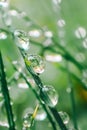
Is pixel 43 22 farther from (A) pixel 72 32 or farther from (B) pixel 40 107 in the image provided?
(B) pixel 40 107

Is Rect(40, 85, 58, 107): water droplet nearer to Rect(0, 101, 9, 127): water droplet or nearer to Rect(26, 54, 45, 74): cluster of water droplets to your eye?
Rect(26, 54, 45, 74): cluster of water droplets

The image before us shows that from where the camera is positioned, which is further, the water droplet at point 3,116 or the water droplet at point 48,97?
the water droplet at point 3,116

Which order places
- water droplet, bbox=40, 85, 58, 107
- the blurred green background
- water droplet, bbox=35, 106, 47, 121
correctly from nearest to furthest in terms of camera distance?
1. water droplet, bbox=40, 85, 58, 107
2. water droplet, bbox=35, 106, 47, 121
3. the blurred green background

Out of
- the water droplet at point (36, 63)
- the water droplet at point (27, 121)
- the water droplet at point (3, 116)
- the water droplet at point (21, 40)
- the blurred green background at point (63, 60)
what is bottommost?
the blurred green background at point (63, 60)

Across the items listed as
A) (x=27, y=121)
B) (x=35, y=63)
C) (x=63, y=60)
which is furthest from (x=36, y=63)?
(x=63, y=60)

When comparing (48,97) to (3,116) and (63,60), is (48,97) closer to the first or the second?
(3,116)

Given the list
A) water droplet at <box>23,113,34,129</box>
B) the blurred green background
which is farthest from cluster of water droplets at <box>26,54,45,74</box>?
the blurred green background

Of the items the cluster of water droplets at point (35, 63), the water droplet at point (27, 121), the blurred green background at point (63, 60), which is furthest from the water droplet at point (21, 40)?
the blurred green background at point (63, 60)

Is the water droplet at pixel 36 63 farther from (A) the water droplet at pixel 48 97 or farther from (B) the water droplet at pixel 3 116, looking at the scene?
(B) the water droplet at pixel 3 116
